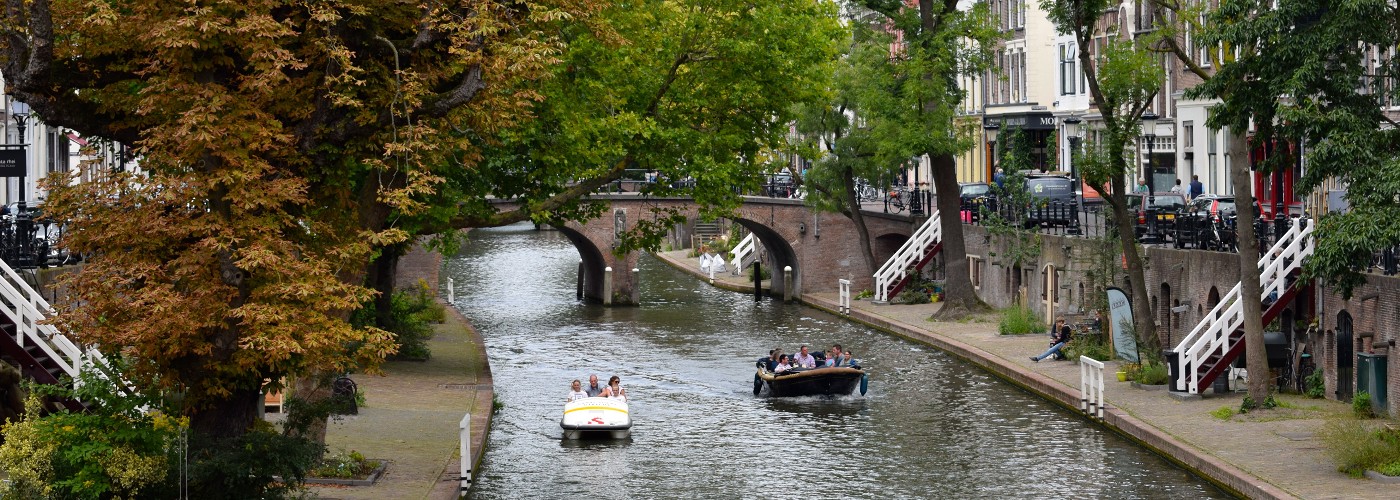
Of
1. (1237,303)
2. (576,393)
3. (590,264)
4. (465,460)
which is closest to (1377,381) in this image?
(1237,303)

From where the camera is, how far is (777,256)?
6788cm

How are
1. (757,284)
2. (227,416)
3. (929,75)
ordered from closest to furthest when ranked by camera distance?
(227,416), (929,75), (757,284)

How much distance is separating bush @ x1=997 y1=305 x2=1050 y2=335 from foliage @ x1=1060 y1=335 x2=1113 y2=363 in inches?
231

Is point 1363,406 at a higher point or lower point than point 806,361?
lower

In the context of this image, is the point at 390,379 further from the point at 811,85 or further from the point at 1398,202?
the point at 1398,202

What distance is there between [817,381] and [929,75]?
15.4 meters

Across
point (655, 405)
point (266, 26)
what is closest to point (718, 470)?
point (655, 405)

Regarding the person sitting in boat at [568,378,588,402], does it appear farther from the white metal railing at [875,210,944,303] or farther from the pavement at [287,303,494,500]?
the white metal railing at [875,210,944,303]

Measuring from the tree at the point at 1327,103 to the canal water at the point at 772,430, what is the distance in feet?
14.9

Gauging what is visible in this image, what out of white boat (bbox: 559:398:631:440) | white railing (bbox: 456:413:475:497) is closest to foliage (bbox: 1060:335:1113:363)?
white boat (bbox: 559:398:631:440)

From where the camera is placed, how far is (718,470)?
30.2 meters

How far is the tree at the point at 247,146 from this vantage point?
1962 centimetres

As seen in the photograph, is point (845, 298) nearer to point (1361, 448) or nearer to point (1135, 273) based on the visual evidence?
point (1135, 273)

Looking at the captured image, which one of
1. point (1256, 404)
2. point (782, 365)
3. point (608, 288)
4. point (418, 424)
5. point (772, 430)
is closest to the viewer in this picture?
point (418, 424)
